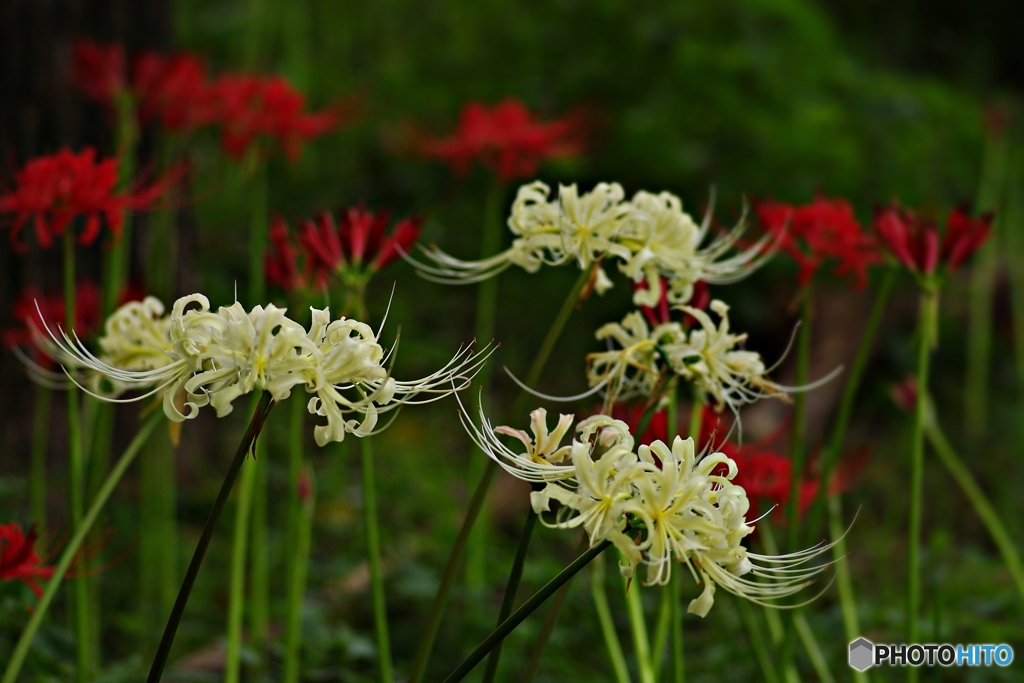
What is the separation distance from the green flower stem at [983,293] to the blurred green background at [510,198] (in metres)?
0.11

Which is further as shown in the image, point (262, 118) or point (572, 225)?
point (262, 118)

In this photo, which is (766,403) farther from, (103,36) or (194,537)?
(103,36)

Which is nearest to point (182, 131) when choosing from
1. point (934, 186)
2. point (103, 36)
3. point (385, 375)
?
point (103, 36)

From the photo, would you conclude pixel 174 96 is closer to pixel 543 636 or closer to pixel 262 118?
pixel 262 118

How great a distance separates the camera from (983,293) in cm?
367

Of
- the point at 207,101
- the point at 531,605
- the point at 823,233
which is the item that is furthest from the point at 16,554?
the point at 207,101

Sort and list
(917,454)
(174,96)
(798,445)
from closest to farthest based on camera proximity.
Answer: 1. (917,454)
2. (798,445)
3. (174,96)

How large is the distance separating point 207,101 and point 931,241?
1518 mm

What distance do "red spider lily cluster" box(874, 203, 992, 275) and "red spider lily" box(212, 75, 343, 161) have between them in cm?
124

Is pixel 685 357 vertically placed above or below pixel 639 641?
above

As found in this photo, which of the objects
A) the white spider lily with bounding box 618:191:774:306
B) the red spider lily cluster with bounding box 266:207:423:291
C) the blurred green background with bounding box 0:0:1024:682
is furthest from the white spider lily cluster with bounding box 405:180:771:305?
the blurred green background with bounding box 0:0:1024:682

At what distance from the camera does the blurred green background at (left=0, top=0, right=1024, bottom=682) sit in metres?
2.08

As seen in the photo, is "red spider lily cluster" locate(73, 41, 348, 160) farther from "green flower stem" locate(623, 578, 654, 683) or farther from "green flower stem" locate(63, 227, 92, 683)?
"green flower stem" locate(623, 578, 654, 683)

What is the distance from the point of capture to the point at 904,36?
19.2 feet
